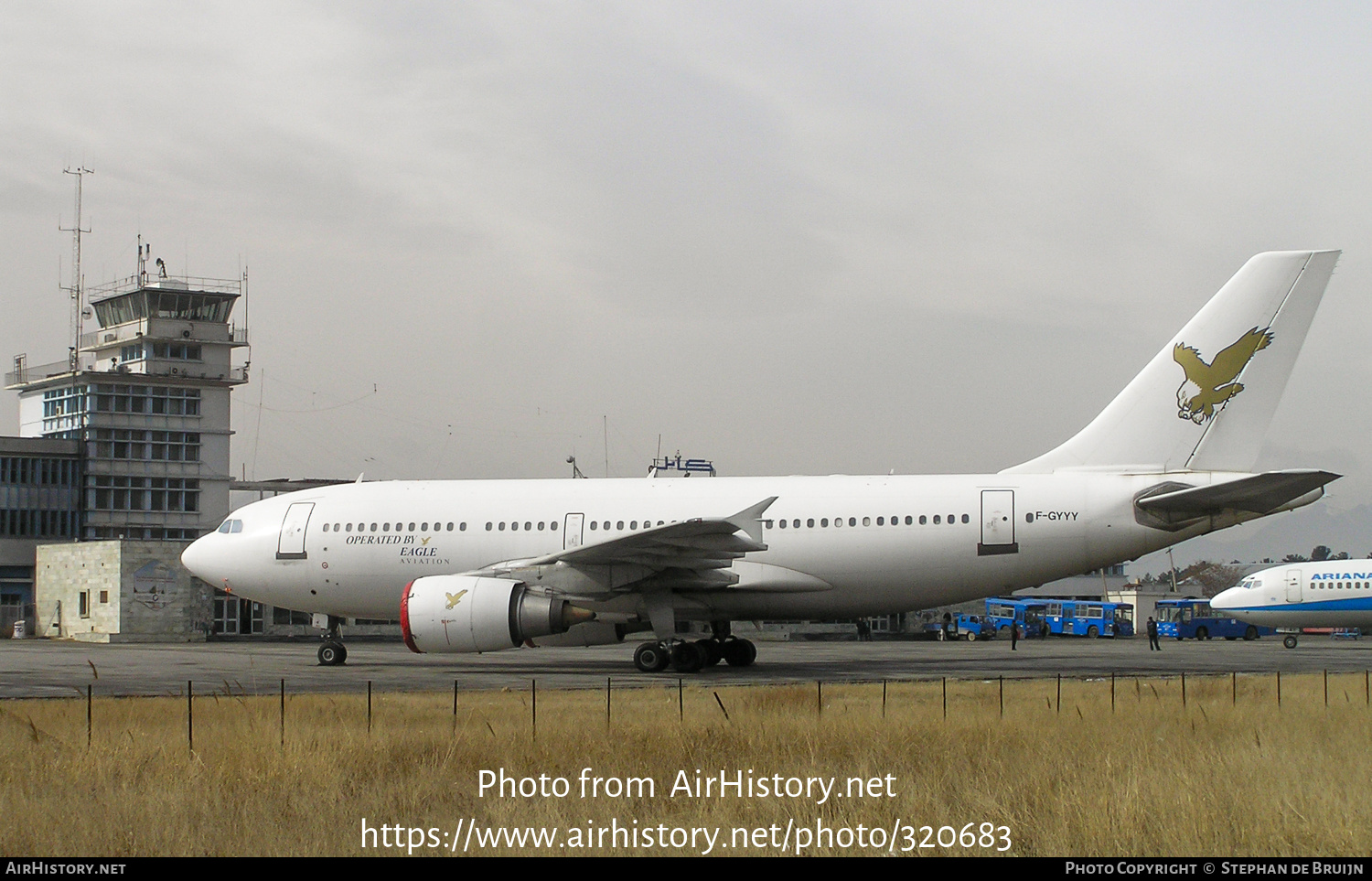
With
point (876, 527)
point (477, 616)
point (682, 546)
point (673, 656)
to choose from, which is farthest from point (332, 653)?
point (876, 527)

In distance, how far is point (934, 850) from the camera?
8.38 metres

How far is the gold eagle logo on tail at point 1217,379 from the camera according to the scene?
2198cm

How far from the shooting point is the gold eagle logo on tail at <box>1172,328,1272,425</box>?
72.1 feet

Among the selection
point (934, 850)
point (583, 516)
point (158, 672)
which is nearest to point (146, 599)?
point (158, 672)

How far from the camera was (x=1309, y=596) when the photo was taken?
4497 cm

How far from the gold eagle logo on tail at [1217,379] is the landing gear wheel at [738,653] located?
8693 millimetres

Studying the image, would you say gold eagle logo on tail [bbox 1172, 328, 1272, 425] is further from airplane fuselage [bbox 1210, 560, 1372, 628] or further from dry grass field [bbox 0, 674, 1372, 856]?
airplane fuselage [bbox 1210, 560, 1372, 628]

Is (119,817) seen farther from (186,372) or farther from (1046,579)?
(186,372)

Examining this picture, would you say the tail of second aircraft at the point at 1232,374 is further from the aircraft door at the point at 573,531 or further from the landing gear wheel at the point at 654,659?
the aircraft door at the point at 573,531

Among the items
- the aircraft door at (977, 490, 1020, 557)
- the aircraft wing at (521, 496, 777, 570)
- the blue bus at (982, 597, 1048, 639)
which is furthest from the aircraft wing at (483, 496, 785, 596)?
the blue bus at (982, 597, 1048, 639)

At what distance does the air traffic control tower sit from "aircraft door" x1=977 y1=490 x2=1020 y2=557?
5091cm

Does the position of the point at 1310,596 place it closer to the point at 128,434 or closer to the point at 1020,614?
the point at 1020,614

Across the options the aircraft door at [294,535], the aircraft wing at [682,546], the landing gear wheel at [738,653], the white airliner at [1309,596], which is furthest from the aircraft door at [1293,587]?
the aircraft door at [294,535]

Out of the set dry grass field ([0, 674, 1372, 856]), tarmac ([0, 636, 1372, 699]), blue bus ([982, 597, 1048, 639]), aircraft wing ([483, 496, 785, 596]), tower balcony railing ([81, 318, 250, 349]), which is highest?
tower balcony railing ([81, 318, 250, 349])
